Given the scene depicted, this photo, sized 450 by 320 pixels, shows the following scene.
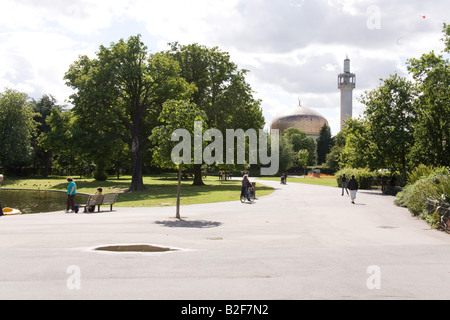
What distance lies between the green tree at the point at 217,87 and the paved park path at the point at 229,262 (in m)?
30.4

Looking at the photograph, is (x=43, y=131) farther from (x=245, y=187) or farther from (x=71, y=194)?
(x=245, y=187)

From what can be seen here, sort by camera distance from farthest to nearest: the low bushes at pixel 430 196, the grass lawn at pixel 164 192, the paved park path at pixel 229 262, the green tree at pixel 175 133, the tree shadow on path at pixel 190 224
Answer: the grass lawn at pixel 164 192 < the green tree at pixel 175 133 < the low bushes at pixel 430 196 < the tree shadow on path at pixel 190 224 < the paved park path at pixel 229 262

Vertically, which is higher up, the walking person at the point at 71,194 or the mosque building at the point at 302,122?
the mosque building at the point at 302,122

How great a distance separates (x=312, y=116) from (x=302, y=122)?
5.10 m

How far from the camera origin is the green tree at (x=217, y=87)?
1718 inches

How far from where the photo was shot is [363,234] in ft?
39.5

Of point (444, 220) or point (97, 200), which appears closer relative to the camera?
point (444, 220)

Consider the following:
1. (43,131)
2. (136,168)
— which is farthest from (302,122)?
(136,168)

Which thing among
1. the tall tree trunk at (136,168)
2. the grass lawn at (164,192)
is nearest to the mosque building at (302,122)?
the grass lawn at (164,192)

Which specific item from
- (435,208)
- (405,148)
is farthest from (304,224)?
(405,148)

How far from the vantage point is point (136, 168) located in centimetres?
3781

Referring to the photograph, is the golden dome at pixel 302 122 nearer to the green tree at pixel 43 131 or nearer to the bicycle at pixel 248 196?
the green tree at pixel 43 131
